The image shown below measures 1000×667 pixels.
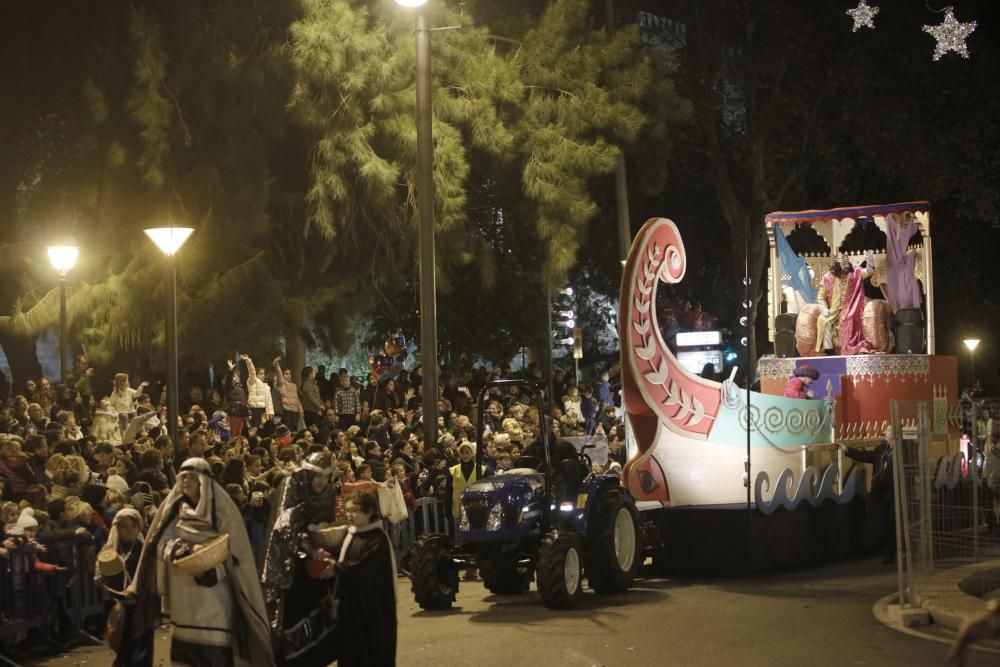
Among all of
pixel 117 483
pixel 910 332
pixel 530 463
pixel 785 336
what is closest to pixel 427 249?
pixel 530 463

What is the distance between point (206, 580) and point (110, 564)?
41.7 inches

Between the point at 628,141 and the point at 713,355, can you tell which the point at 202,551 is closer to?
the point at 628,141

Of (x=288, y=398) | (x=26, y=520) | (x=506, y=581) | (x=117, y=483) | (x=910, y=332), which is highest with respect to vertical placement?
(x=910, y=332)

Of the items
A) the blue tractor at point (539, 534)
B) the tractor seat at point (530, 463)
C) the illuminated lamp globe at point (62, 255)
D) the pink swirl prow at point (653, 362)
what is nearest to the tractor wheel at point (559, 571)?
the blue tractor at point (539, 534)

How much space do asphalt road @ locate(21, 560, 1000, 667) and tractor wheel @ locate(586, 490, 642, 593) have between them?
0.18 meters

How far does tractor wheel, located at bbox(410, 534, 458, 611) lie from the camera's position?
14.7 meters

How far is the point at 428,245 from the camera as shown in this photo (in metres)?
18.6

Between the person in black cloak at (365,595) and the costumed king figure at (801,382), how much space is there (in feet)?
48.9

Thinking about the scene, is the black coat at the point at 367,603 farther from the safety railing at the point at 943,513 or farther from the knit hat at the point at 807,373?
the knit hat at the point at 807,373

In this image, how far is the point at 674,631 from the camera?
13.1 metres

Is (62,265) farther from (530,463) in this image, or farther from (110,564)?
(110,564)

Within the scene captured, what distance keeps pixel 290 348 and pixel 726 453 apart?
8.51m

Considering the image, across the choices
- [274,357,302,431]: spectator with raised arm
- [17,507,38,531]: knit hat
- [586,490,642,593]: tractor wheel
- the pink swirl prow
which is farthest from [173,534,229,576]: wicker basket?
[274,357,302,431]: spectator with raised arm

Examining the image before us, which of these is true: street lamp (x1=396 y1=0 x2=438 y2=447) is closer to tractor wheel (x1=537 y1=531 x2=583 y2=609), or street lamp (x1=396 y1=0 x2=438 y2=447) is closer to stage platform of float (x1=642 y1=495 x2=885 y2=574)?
stage platform of float (x1=642 y1=495 x2=885 y2=574)
